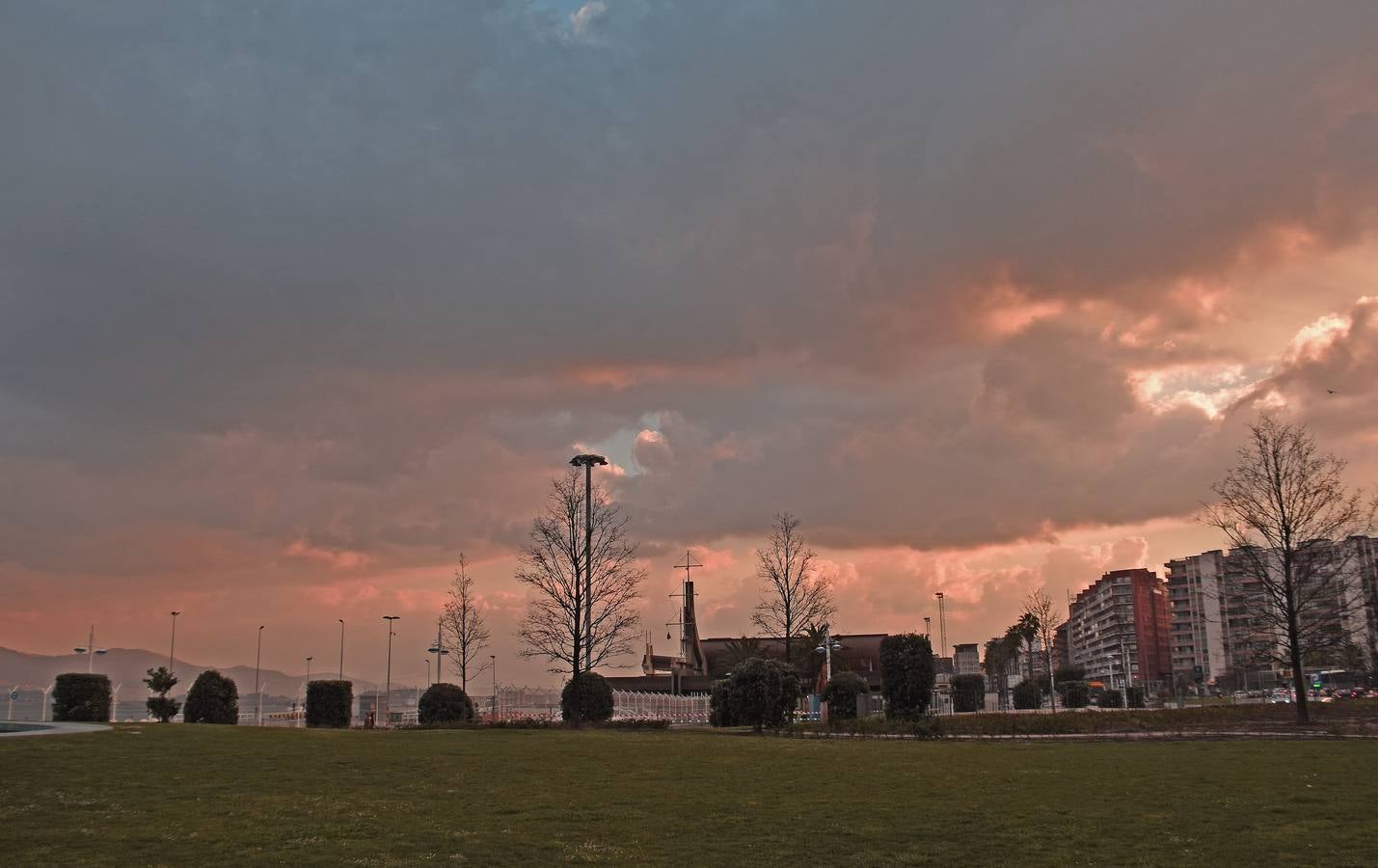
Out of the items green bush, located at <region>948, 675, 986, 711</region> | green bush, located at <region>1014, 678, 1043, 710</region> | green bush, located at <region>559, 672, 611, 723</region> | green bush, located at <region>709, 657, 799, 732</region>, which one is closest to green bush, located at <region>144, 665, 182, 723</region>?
green bush, located at <region>559, 672, 611, 723</region>

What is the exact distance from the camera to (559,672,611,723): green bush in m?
47.3

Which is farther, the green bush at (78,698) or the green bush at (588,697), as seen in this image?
the green bush at (588,697)

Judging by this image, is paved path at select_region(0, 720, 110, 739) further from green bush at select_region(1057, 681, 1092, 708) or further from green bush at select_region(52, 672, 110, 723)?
green bush at select_region(1057, 681, 1092, 708)

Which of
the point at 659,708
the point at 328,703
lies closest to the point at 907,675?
the point at 659,708

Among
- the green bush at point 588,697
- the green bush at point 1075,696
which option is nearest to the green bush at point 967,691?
the green bush at point 1075,696

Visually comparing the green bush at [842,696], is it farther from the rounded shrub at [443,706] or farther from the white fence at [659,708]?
the rounded shrub at [443,706]

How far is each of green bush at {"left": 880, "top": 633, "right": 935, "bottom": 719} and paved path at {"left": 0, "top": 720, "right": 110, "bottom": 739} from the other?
2909 cm

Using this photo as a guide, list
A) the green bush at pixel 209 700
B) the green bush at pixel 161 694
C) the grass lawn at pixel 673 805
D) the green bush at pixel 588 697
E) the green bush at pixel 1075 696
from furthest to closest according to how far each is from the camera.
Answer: the green bush at pixel 1075 696
the green bush at pixel 588 697
the green bush at pixel 161 694
the green bush at pixel 209 700
the grass lawn at pixel 673 805

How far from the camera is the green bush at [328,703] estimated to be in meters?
48.4

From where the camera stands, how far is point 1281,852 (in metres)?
14.3

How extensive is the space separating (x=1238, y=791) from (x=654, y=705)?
152ft

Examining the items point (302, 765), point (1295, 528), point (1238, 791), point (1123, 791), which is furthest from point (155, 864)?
point (1295, 528)

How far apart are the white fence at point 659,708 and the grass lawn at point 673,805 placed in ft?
108

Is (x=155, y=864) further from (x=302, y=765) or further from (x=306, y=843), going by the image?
(x=302, y=765)
